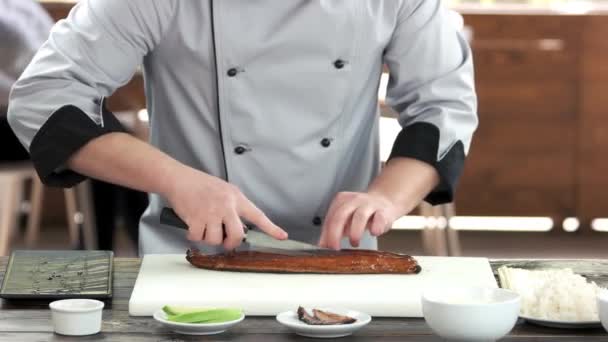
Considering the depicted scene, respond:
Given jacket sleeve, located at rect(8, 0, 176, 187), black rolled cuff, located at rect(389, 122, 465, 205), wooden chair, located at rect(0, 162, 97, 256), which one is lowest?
wooden chair, located at rect(0, 162, 97, 256)

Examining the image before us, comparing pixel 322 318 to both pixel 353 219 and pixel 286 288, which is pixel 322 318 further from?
pixel 353 219

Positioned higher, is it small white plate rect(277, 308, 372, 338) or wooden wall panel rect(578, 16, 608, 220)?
wooden wall panel rect(578, 16, 608, 220)

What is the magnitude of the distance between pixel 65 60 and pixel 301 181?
17.5 inches

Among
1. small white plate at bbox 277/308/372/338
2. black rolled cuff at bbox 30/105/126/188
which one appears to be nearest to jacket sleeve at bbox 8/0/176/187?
black rolled cuff at bbox 30/105/126/188

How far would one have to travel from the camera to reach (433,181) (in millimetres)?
1890

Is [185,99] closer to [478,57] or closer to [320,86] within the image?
[320,86]

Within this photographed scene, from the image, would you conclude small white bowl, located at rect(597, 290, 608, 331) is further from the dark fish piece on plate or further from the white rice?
the dark fish piece on plate

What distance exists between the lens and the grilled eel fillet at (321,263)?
162 cm

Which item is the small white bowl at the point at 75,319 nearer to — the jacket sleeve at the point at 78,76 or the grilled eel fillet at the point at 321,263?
the grilled eel fillet at the point at 321,263

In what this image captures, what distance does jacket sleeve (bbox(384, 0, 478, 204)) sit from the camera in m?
1.89

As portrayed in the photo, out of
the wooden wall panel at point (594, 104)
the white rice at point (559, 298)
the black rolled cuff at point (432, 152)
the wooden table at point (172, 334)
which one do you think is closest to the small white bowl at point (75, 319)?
the wooden table at point (172, 334)

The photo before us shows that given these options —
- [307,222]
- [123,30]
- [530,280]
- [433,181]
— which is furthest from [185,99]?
[530,280]

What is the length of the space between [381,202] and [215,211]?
0.92 ft

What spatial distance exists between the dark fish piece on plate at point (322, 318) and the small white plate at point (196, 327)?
0.08 meters
